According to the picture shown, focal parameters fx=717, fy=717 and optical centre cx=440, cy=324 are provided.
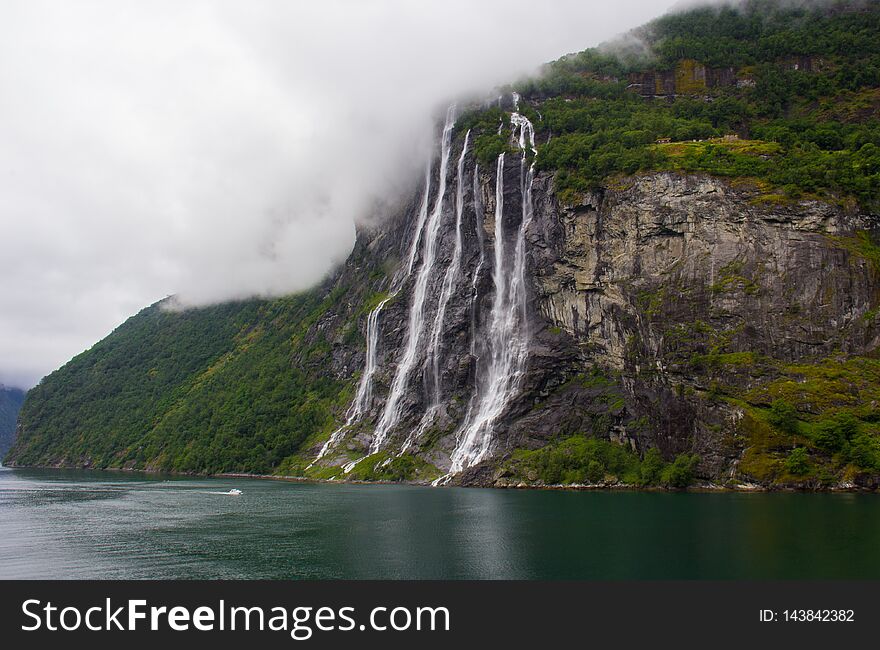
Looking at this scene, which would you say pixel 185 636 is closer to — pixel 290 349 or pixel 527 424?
pixel 527 424

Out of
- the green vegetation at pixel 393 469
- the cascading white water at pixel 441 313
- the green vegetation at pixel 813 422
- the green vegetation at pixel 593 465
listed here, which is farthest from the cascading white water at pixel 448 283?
the green vegetation at pixel 813 422

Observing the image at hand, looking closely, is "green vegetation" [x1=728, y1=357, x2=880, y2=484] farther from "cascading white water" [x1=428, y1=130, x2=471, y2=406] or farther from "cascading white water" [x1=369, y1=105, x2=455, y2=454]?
"cascading white water" [x1=369, y1=105, x2=455, y2=454]

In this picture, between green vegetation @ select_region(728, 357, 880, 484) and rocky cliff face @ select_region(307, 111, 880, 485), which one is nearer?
green vegetation @ select_region(728, 357, 880, 484)

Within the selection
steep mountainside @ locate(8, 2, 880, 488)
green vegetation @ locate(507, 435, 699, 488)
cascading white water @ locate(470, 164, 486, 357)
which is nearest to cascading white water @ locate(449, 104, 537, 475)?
steep mountainside @ locate(8, 2, 880, 488)

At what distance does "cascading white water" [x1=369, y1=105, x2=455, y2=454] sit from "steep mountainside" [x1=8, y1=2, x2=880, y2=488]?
0.42 m

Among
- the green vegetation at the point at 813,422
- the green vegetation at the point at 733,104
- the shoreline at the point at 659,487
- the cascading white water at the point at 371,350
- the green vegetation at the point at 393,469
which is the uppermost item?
the green vegetation at the point at 733,104

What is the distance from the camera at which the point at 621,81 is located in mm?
137375

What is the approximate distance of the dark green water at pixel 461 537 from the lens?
3556cm

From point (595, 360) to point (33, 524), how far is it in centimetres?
6421

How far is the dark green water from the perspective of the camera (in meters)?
35.6

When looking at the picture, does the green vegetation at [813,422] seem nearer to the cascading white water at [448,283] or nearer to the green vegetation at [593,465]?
the green vegetation at [593,465]

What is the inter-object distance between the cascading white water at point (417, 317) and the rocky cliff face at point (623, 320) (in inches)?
27.0

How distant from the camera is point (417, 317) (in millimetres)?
116875

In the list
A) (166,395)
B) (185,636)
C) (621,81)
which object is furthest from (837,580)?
(166,395)
